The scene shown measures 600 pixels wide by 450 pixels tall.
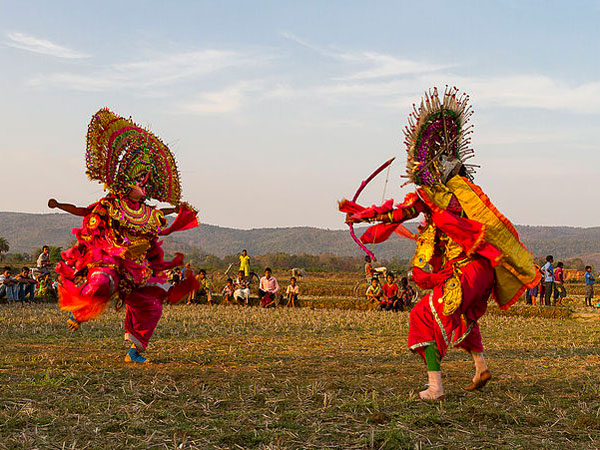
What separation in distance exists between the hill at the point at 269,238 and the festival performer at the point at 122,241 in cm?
13350

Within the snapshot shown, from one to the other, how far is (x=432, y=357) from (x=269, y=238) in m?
175

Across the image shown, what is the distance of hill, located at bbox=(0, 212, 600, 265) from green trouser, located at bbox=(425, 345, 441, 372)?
136 m

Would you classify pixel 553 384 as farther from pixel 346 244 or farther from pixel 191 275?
pixel 346 244

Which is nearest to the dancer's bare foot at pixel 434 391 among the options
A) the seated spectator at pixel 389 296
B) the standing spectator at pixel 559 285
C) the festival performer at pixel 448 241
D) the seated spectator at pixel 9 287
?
the festival performer at pixel 448 241

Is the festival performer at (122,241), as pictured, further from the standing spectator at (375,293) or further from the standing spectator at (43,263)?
the standing spectator at (375,293)

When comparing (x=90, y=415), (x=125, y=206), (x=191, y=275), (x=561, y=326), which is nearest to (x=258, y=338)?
(x=191, y=275)

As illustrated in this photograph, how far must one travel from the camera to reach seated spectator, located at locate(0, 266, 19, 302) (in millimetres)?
18766

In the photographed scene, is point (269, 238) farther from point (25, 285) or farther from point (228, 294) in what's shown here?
point (25, 285)

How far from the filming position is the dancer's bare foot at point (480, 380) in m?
6.39

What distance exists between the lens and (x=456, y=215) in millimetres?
→ 6484

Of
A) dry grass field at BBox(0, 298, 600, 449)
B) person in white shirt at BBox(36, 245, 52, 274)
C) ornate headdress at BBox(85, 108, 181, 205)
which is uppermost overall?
ornate headdress at BBox(85, 108, 181, 205)

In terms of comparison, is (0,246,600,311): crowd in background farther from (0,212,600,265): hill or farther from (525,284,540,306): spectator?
(0,212,600,265): hill

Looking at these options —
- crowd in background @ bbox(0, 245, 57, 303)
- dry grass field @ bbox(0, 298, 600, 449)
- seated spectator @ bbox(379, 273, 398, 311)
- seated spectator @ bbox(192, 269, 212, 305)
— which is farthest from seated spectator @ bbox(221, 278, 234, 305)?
dry grass field @ bbox(0, 298, 600, 449)

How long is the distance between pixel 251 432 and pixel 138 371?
9.46 feet
